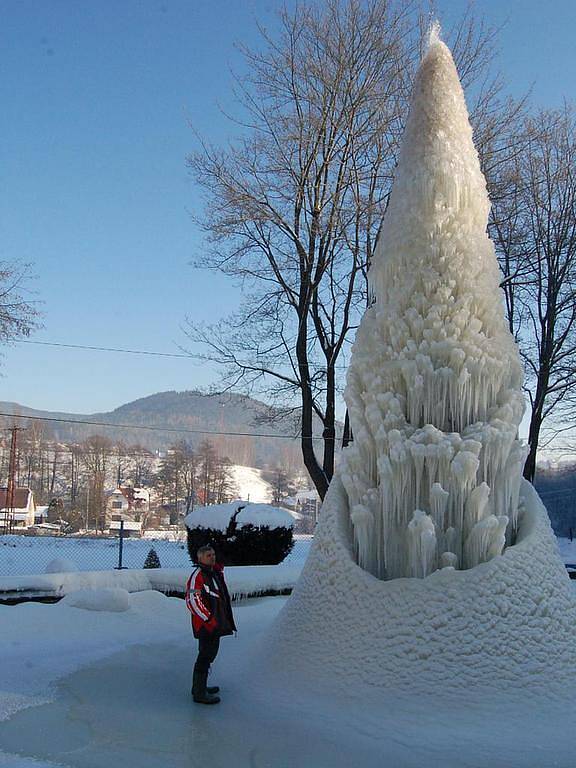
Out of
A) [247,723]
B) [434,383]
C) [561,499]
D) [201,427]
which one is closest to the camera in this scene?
[247,723]

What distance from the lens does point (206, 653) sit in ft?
17.8

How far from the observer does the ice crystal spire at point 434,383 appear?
566 cm

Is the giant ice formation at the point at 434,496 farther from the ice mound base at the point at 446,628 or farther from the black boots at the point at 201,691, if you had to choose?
the black boots at the point at 201,691

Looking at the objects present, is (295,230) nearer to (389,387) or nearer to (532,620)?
(389,387)

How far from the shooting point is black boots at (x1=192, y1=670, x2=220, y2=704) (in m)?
5.35

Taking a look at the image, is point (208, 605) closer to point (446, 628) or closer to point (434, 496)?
point (446, 628)

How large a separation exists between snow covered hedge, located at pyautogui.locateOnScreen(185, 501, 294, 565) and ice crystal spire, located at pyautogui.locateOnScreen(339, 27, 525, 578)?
8.32m

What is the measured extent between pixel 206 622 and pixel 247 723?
2.68ft

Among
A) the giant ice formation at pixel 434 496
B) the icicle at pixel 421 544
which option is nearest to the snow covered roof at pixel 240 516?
the giant ice formation at pixel 434 496

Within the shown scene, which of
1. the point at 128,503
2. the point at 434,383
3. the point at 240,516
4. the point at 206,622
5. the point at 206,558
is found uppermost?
the point at 434,383

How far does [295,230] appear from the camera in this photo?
17062 mm

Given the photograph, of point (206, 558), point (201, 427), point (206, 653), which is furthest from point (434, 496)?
point (201, 427)

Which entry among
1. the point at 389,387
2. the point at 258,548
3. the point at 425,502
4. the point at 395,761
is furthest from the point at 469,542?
the point at 258,548

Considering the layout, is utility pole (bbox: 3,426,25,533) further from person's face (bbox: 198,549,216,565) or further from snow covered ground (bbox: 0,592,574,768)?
person's face (bbox: 198,549,216,565)
